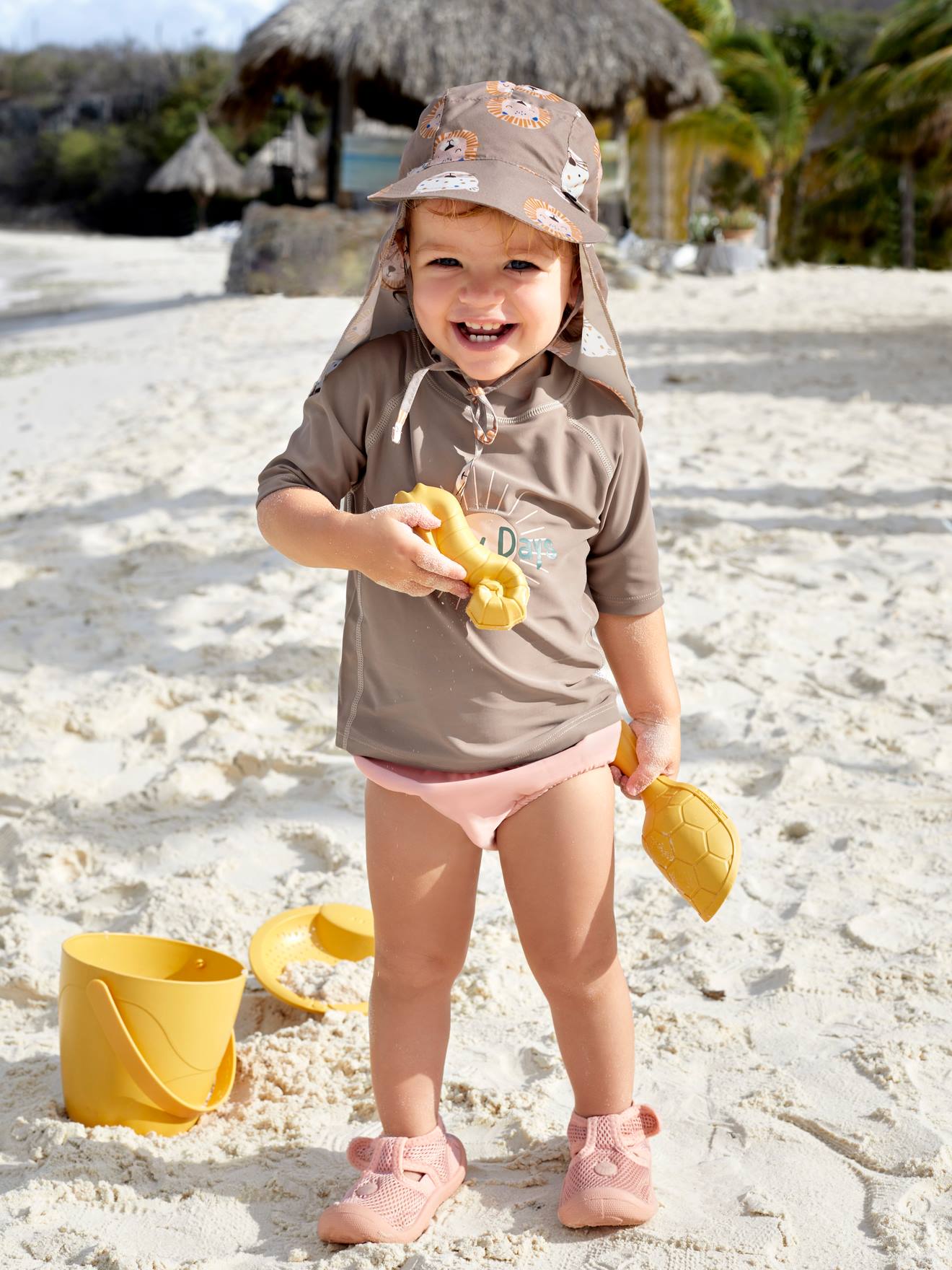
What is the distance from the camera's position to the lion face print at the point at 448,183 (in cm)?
142

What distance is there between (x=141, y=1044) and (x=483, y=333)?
1123 mm

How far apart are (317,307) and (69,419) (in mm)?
4580

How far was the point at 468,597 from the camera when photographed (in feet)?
4.85

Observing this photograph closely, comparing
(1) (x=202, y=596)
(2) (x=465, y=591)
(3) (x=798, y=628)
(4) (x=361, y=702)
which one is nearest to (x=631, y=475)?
(2) (x=465, y=591)

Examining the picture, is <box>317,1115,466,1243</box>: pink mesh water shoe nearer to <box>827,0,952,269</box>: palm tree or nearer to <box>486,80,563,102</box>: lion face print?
<box>486,80,563,102</box>: lion face print

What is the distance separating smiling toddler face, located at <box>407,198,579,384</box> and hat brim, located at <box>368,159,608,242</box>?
0.03 m

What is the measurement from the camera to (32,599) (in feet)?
13.4

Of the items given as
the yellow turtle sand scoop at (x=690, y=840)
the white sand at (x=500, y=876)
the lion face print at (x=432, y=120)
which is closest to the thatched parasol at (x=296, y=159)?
the white sand at (x=500, y=876)

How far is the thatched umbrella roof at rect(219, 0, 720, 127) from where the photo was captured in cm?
1245

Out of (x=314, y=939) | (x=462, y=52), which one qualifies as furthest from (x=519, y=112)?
(x=462, y=52)

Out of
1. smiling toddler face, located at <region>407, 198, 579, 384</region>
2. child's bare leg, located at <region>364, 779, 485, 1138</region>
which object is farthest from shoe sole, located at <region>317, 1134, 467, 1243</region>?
smiling toddler face, located at <region>407, 198, 579, 384</region>

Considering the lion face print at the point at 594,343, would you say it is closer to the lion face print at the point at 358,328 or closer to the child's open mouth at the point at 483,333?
the child's open mouth at the point at 483,333

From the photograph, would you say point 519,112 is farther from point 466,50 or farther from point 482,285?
point 466,50

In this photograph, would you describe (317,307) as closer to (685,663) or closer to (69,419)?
(69,419)
